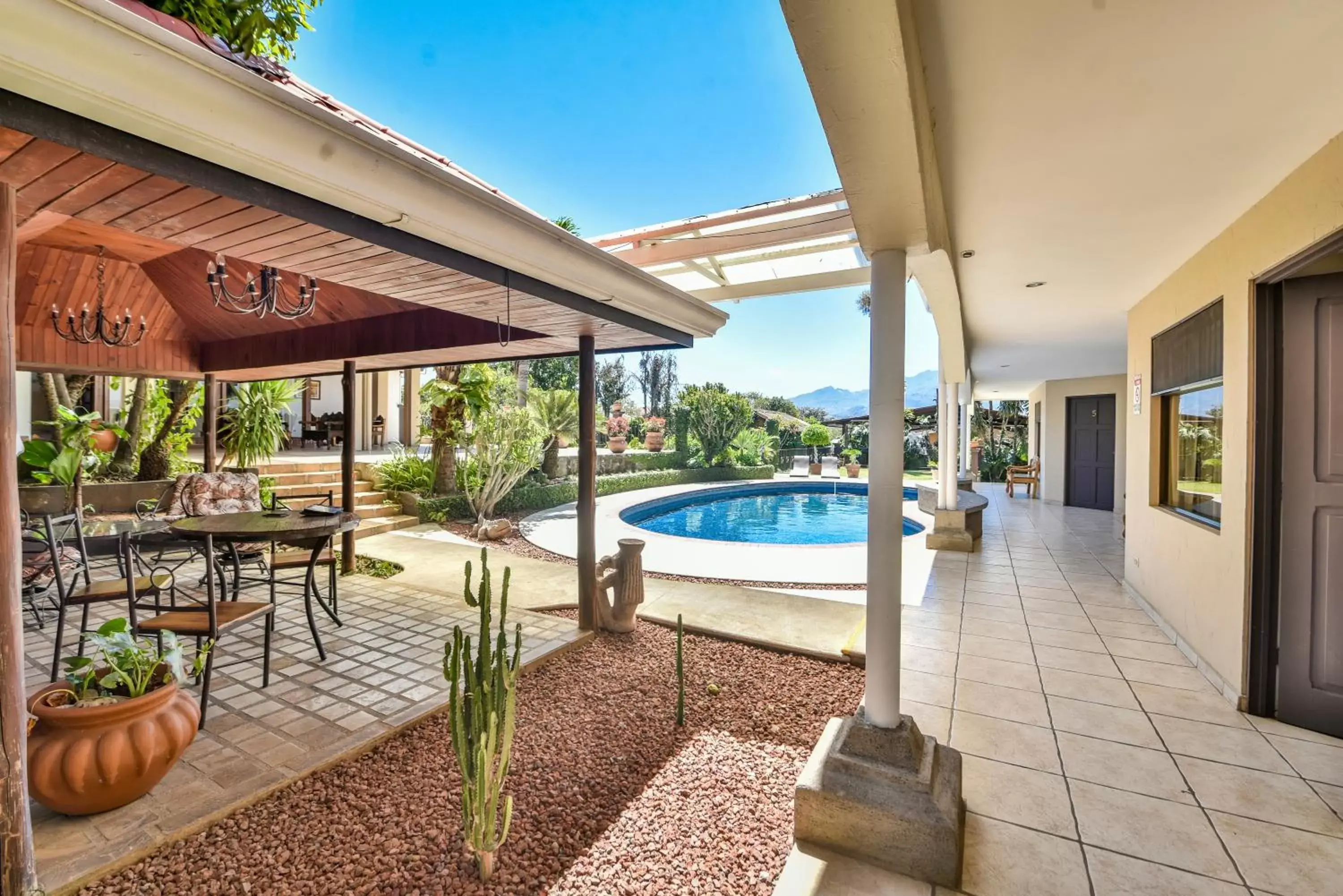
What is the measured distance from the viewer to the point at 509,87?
10.1 m

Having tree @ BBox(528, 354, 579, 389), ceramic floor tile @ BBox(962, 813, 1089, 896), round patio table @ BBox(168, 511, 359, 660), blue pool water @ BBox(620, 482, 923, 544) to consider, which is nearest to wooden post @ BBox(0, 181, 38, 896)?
round patio table @ BBox(168, 511, 359, 660)

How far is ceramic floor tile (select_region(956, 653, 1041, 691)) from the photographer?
131 inches

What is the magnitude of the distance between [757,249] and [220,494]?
19.7 ft

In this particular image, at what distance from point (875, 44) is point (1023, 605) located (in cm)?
509

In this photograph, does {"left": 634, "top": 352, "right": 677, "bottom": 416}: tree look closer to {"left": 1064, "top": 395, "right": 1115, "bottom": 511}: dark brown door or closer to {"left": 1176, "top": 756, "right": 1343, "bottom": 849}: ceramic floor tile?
{"left": 1064, "top": 395, "right": 1115, "bottom": 511}: dark brown door

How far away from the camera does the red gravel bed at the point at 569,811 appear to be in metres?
1.88

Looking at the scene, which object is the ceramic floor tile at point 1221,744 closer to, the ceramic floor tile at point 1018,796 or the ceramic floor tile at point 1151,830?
the ceramic floor tile at point 1151,830

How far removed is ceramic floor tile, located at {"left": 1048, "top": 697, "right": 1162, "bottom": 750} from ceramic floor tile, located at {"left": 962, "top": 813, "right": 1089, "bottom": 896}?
972mm

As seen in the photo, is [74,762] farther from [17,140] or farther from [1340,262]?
[1340,262]

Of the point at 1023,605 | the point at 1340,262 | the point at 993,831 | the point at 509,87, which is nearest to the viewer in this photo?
the point at 993,831

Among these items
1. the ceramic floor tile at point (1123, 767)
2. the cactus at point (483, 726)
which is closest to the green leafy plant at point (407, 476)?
the cactus at point (483, 726)

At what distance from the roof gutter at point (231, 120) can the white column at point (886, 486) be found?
1.49 metres

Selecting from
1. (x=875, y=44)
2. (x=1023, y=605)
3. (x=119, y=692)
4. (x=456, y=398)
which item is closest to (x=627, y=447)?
(x=456, y=398)

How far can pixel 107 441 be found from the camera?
7.92 metres
